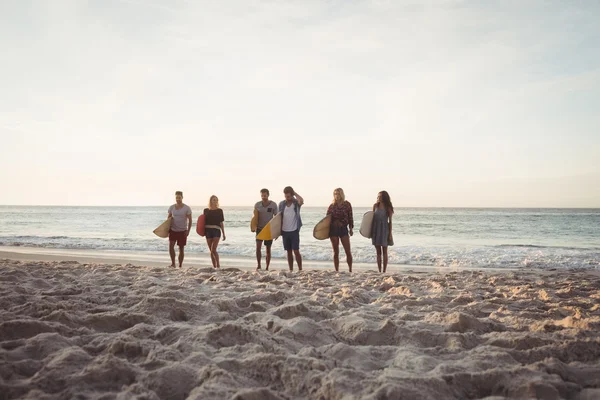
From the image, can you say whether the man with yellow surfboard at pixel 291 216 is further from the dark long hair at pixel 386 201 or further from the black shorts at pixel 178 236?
the black shorts at pixel 178 236

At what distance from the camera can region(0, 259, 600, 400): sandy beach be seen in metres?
2.13

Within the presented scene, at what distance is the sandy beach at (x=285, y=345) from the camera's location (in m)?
2.13

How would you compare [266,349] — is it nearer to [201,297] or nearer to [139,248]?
[201,297]

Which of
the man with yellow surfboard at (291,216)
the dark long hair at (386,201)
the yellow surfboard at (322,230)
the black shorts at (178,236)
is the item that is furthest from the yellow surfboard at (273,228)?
the dark long hair at (386,201)

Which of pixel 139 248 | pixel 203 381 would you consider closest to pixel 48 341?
pixel 203 381

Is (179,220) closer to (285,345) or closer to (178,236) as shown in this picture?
(178,236)

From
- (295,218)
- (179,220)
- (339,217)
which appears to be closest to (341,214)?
(339,217)

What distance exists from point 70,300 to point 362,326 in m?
2.73

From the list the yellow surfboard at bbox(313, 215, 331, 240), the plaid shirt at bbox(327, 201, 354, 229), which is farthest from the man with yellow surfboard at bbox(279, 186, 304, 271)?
the plaid shirt at bbox(327, 201, 354, 229)

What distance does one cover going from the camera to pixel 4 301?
360cm

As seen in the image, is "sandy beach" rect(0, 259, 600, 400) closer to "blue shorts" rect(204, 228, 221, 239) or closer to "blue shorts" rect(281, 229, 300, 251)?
"blue shorts" rect(281, 229, 300, 251)

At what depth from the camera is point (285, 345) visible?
9.14 feet

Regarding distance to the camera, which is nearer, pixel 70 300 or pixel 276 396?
pixel 276 396

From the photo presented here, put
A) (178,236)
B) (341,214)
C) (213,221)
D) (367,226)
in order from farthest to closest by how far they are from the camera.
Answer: (178,236) → (367,226) → (213,221) → (341,214)
